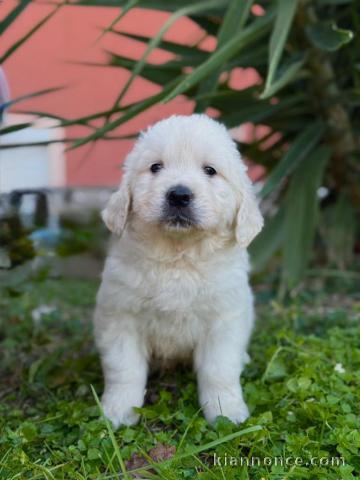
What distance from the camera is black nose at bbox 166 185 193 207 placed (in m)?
2.14

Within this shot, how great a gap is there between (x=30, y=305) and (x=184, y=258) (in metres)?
1.61

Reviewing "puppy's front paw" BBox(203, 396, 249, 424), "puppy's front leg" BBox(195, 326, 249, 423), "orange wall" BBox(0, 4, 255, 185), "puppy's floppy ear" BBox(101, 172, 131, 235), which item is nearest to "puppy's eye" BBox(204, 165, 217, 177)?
"puppy's floppy ear" BBox(101, 172, 131, 235)

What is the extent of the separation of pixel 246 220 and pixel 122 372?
26.6 inches

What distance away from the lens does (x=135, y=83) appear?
611 cm

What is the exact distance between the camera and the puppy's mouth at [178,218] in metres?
2.15

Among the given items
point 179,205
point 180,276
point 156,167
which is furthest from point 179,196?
point 180,276

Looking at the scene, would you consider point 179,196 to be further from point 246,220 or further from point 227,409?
point 227,409

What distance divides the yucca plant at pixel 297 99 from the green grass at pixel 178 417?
0.70m

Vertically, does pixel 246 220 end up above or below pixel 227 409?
above

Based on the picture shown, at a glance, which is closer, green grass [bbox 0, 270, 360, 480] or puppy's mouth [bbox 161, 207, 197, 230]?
green grass [bbox 0, 270, 360, 480]

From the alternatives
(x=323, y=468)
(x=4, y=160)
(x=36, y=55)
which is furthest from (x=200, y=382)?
(x=36, y=55)

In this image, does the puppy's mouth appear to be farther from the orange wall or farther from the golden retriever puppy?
the orange wall

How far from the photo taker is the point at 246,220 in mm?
2316

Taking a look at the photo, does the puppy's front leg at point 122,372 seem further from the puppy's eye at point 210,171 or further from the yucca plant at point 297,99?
the yucca plant at point 297,99
